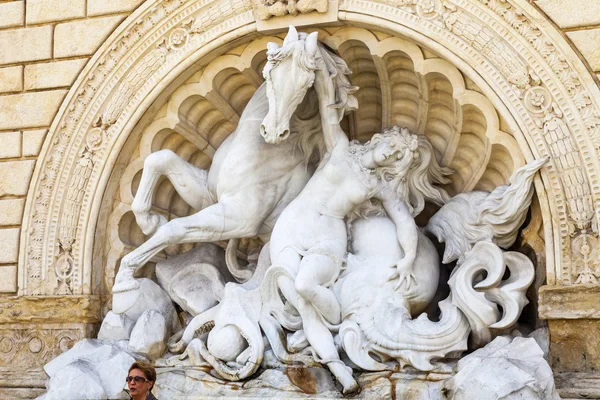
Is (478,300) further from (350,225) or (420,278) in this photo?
(350,225)

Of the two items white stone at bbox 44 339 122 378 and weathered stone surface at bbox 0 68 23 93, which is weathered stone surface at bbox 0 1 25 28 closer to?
weathered stone surface at bbox 0 68 23 93

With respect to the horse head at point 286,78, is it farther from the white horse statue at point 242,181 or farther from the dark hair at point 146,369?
the dark hair at point 146,369

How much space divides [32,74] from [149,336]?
1.97m

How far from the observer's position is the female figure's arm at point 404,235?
5.49 m

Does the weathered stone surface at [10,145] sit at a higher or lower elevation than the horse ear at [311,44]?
lower

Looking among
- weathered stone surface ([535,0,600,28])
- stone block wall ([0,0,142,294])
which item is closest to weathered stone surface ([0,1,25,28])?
stone block wall ([0,0,142,294])

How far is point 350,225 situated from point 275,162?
1.90ft

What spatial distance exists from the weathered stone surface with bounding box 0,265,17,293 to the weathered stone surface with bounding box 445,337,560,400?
9.64ft

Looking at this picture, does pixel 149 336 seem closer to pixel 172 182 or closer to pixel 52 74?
pixel 172 182

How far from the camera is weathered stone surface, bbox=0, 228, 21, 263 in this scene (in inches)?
253

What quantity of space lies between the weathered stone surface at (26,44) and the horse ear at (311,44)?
6.25ft

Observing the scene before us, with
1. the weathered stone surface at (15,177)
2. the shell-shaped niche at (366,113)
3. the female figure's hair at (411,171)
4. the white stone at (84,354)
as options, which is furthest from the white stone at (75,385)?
the female figure's hair at (411,171)

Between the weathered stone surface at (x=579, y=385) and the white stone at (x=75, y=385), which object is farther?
the white stone at (x=75, y=385)

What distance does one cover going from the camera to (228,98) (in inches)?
253
